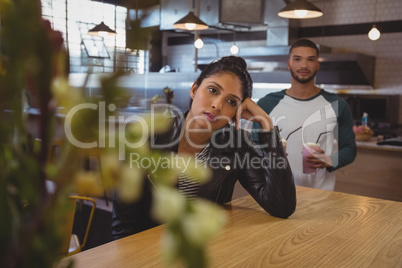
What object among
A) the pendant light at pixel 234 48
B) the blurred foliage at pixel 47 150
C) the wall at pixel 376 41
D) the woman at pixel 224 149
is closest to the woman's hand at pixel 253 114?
the woman at pixel 224 149

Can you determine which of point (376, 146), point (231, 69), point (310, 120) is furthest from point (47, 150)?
point (376, 146)

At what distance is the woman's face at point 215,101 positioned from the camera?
6.06 feet

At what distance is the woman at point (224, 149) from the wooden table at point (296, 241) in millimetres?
95

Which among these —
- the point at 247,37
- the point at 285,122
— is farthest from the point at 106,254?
the point at 247,37

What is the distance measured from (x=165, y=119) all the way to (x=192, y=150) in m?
1.64

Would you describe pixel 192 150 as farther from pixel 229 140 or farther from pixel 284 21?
pixel 284 21

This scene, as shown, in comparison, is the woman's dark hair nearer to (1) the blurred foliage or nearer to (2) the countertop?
(1) the blurred foliage

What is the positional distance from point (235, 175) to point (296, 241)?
2.02 feet

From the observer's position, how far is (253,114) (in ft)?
6.68

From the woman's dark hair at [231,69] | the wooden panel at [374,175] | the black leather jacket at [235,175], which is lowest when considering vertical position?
the wooden panel at [374,175]

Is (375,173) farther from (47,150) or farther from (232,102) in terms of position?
(47,150)

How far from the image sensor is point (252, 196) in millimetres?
1990

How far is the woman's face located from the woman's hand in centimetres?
8

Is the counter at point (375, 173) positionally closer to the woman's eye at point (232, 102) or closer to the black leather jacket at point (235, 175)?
the black leather jacket at point (235, 175)
